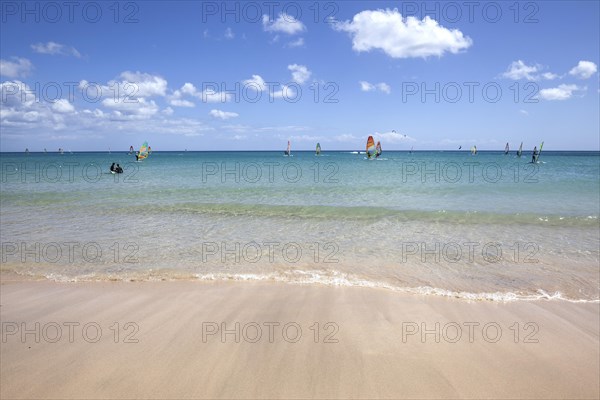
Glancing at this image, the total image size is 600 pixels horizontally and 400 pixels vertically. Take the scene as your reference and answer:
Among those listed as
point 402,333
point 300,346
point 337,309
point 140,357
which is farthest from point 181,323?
point 402,333

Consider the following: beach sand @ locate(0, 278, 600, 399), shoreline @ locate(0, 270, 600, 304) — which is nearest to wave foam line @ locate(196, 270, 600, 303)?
shoreline @ locate(0, 270, 600, 304)

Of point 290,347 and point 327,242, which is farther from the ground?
point 327,242

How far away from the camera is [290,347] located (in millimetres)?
4031

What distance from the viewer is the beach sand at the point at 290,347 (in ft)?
10.9

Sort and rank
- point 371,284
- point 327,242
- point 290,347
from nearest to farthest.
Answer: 1. point 290,347
2. point 371,284
3. point 327,242

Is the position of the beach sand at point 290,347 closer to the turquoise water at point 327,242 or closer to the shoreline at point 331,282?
the shoreline at point 331,282

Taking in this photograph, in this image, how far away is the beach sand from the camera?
10.9ft

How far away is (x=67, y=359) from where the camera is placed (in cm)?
379

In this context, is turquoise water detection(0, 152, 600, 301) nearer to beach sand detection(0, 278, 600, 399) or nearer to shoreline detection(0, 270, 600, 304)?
shoreline detection(0, 270, 600, 304)

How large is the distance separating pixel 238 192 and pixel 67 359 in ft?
53.4

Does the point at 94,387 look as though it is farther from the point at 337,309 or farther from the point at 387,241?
the point at 387,241

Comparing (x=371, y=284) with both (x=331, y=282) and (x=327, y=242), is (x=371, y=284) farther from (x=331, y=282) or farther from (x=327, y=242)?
(x=327, y=242)

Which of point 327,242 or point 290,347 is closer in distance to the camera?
point 290,347

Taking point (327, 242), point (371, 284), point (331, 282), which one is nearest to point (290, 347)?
point (331, 282)
